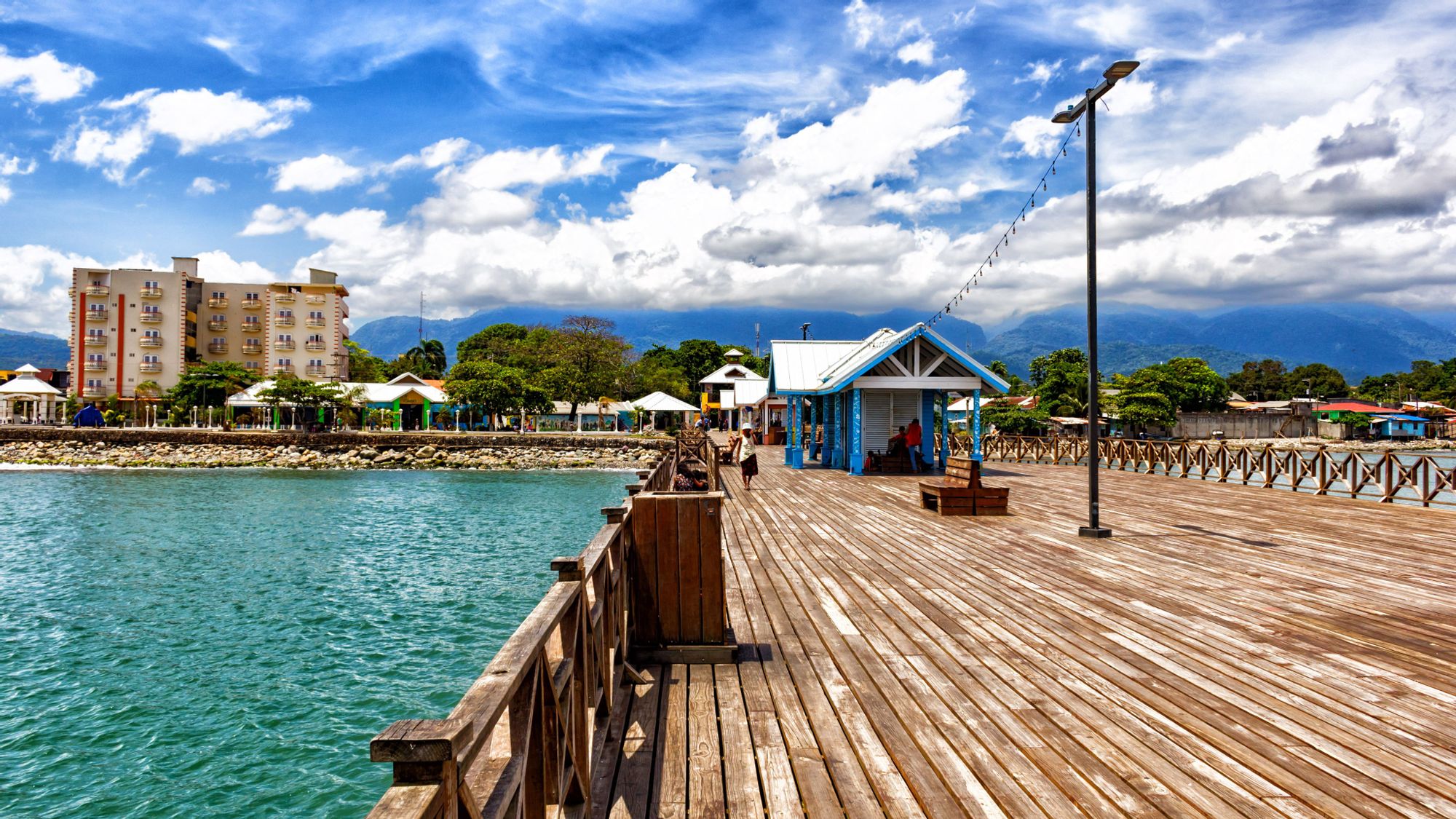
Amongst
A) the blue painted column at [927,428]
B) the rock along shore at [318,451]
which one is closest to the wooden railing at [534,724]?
the blue painted column at [927,428]

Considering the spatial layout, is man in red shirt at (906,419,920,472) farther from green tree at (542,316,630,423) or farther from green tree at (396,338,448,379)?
green tree at (396,338,448,379)

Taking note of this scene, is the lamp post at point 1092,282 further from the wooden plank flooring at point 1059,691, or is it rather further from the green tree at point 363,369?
the green tree at point 363,369

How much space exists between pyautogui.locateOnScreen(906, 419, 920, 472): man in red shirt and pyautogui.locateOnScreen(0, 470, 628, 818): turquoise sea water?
8692 millimetres

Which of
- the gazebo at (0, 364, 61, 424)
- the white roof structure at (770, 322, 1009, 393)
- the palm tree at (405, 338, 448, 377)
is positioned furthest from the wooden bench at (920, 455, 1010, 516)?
the palm tree at (405, 338, 448, 377)

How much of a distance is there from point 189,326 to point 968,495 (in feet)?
245

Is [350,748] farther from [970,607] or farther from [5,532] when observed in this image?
[5,532]

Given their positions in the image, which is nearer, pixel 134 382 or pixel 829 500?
pixel 829 500

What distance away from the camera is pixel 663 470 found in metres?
11.2

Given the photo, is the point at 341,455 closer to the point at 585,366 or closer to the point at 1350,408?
the point at 585,366

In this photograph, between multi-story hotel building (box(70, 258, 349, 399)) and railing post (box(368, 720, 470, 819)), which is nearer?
railing post (box(368, 720, 470, 819))

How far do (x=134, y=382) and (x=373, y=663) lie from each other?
233ft

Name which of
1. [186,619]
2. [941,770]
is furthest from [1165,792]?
[186,619]

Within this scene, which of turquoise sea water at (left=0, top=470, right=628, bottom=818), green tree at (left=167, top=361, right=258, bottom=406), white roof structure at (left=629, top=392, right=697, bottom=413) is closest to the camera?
turquoise sea water at (left=0, top=470, right=628, bottom=818)

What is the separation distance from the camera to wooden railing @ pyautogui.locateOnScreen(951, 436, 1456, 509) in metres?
14.8
